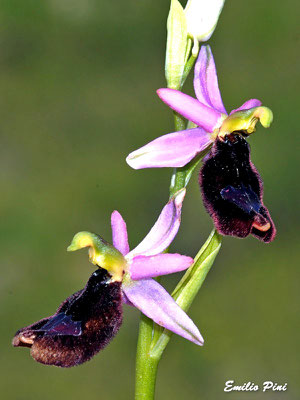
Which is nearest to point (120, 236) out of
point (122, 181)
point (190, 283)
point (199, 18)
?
point (190, 283)

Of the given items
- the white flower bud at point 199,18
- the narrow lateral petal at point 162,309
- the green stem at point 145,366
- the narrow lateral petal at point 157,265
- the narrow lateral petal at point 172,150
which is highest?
the white flower bud at point 199,18

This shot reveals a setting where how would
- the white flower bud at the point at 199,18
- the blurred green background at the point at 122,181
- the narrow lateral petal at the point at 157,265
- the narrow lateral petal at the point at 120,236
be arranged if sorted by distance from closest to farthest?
the narrow lateral petal at the point at 157,265
the narrow lateral petal at the point at 120,236
the white flower bud at the point at 199,18
the blurred green background at the point at 122,181

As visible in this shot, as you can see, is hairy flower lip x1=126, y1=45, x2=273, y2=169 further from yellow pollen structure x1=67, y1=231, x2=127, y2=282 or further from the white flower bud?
yellow pollen structure x1=67, y1=231, x2=127, y2=282

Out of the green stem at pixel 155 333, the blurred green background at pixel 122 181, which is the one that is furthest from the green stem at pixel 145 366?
the blurred green background at pixel 122 181

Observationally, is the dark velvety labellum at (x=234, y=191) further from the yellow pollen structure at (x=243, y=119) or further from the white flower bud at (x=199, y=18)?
the white flower bud at (x=199, y=18)

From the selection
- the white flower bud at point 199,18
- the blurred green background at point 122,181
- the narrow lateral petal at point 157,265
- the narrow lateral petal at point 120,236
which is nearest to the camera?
the narrow lateral petal at point 157,265

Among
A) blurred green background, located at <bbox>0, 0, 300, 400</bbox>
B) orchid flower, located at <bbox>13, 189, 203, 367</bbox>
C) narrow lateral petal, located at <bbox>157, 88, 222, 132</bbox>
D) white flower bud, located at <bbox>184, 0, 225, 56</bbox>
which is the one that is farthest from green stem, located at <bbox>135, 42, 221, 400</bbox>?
blurred green background, located at <bbox>0, 0, 300, 400</bbox>
